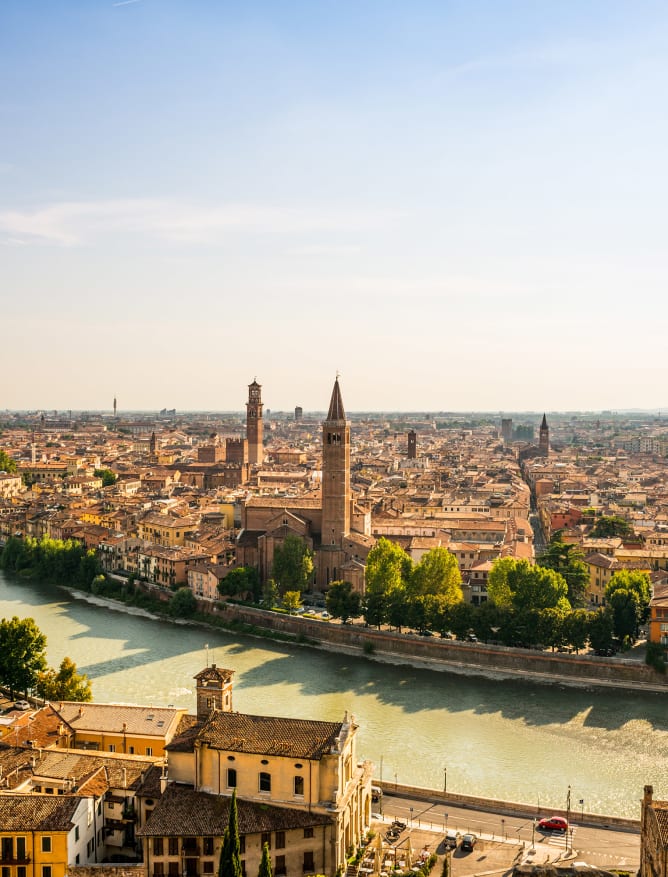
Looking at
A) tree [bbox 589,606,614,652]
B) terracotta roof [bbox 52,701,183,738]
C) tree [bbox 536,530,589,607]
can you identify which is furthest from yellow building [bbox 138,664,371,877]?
tree [bbox 536,530,589,607]

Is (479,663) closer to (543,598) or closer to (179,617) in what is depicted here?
(543,598)

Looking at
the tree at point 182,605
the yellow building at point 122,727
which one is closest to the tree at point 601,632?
the yellow building at point 122,727

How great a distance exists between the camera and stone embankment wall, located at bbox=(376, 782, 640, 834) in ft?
45.0

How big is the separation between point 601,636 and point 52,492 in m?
33.5

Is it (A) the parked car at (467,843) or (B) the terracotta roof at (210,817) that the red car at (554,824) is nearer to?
(A) the parked car at (467,843)

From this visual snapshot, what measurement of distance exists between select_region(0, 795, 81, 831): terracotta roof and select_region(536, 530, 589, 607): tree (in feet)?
58.2

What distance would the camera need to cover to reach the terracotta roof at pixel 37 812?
11430 mm

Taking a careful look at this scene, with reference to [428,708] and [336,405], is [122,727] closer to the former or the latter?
[428,708]

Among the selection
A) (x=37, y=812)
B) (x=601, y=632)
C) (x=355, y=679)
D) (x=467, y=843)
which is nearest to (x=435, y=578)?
(x=355, y=679)

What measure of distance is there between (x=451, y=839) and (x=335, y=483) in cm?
1804

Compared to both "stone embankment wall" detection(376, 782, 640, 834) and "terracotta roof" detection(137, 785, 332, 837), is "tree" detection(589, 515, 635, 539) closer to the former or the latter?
"stone embankment wall" detection(376, 782, 640, 834)

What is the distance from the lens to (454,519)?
120ft

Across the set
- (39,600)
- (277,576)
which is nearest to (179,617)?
(277,576)

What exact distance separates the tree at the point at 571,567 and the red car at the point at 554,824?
44.6 feet
